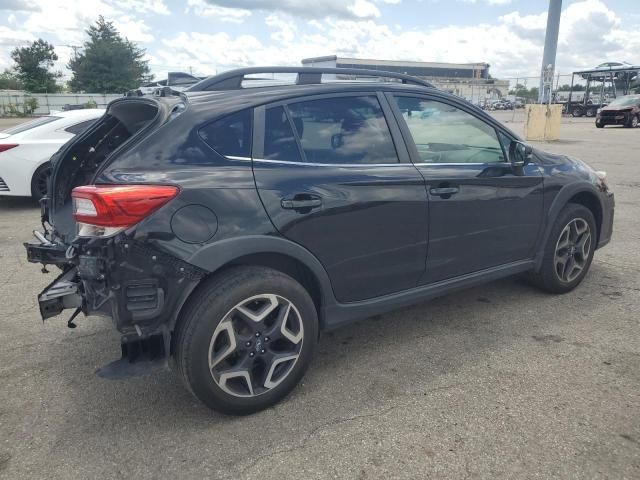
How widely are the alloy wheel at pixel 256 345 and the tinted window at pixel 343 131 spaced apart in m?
0.86

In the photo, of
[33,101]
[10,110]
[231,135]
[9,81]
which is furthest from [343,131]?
[9,81]

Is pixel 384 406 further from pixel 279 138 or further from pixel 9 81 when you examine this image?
pixel 9 81

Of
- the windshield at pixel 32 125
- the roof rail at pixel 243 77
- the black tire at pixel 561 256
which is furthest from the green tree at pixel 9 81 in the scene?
the black tire at pixel 561 256

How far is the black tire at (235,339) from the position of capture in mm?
2477

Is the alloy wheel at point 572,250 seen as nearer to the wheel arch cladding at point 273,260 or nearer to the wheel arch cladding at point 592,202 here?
the wheel arch cladding at point 592,202

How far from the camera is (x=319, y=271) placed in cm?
283

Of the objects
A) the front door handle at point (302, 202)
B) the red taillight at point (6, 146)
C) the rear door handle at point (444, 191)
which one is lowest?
the red taillight at point (6, 146)

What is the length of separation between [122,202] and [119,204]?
0.05ft

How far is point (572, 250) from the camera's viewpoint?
4246 mm

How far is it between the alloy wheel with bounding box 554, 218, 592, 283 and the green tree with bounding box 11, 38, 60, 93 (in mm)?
65436

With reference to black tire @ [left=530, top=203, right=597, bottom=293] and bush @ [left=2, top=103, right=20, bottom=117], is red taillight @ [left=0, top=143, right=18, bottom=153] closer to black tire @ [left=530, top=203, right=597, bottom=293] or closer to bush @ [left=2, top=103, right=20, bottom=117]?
black tire @ [left=530, top=203, right=597, bottom=293]

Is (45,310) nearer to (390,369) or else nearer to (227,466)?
(227,466)

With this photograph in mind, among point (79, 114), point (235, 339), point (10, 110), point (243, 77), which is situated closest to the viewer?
point (235, 339)

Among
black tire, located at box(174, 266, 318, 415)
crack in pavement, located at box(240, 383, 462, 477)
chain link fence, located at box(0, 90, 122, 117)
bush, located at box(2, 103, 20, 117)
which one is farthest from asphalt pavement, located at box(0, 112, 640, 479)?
bush, located at box(2, 103, 20, 117)
